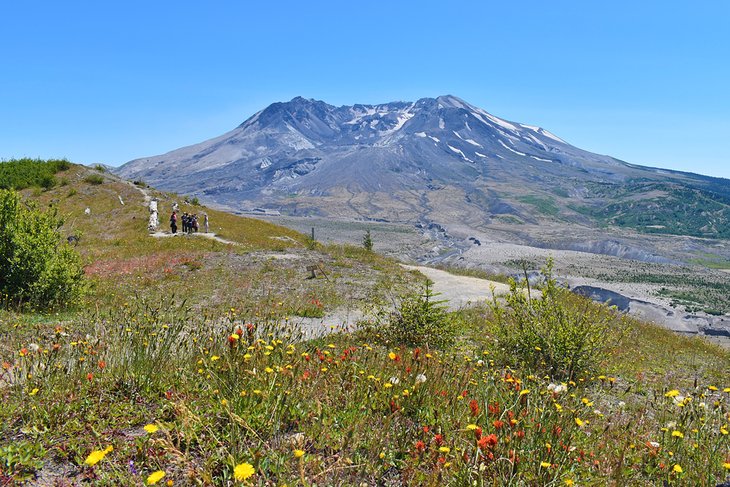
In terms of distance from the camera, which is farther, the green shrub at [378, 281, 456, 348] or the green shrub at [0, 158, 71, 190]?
the green shrub at [0, 158, 71, 190]

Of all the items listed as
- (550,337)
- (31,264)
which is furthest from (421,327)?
(31,264)

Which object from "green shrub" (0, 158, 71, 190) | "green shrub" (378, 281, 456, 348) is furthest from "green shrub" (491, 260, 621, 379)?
"green shrub" (0, 158, 71, 190)

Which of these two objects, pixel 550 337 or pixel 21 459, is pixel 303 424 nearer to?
pixel 21 459

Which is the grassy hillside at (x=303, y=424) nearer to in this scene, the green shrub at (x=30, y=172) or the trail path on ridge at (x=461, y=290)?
the trail path on ridge at (x=461, y=290)

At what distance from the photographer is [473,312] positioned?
15.2 metres

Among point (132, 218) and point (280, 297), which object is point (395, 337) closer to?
point (280, 297)

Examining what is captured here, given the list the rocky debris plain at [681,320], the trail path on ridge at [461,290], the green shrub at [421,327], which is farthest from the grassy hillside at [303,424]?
the rocky debris plain at [681,320]

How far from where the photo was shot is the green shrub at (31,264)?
10812mm

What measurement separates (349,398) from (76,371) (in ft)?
9.25

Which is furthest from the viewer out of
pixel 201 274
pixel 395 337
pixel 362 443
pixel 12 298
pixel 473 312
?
pixel 201 274

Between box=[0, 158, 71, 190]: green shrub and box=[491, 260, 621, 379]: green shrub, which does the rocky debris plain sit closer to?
box=[491, 260, 621, 379]: green shrub

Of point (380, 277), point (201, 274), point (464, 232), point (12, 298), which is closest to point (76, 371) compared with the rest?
point (12, 298)

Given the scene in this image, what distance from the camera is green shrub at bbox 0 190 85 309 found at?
1081cm

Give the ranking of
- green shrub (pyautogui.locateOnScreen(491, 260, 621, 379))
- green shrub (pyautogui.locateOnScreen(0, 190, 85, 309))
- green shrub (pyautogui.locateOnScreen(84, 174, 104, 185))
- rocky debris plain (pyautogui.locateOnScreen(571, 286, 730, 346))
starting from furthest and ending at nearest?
green shrub (pyautogui.locateOnScreen(84, 174, 104, 185)) → rocky debris plain (pyautogui.locateOnScreen(571, 286, 730, 346)) → green shrub (pyautogui.locateOnScreen(0, 190, 85, 309)) → green shrub (pyautogui.locateOnScreen(491, 260, 621, 379))
